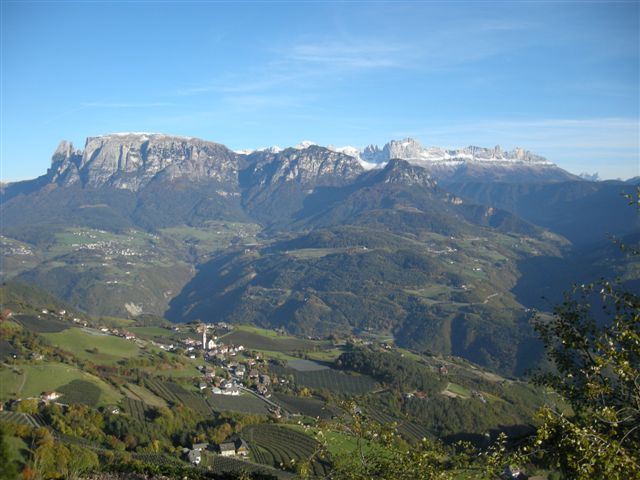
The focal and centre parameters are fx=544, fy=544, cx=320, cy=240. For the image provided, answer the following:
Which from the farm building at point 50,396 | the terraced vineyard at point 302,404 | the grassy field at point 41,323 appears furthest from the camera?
the grassy field at point 41,323

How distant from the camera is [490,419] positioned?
7775 centimetres

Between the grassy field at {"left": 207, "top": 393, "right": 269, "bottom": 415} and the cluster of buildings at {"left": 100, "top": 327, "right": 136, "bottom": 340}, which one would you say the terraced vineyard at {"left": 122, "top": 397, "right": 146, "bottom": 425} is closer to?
the grassy field at {"left": 207, "top": 393, "right": 269, "bottom": 415}

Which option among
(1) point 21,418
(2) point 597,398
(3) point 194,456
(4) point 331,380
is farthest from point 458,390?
(2) point 597,398

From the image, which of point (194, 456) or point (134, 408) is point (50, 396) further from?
point (194, 456)

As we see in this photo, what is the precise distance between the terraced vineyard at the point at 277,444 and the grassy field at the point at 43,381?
18069 mm

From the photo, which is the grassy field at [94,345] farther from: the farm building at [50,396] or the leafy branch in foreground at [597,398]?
the leafy branch in foreground at [597,398]

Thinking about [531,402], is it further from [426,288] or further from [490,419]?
[426,288]

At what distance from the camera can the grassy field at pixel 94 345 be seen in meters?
84.4

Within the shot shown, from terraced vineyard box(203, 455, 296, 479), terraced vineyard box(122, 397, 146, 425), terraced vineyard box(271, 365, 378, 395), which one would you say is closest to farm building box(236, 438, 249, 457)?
terraced vineyard box(203, 455, 296, 479)

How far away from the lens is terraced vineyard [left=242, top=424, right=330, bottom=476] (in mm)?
50125

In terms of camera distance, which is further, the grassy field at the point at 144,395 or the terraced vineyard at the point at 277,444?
the grassy field at the point at 144,395

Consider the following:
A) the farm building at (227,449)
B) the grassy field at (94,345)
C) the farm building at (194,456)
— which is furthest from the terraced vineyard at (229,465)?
the grassy field at (94,345)

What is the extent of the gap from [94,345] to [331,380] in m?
39.7

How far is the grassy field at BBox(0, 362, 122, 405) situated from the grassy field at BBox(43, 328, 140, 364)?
11.8m
